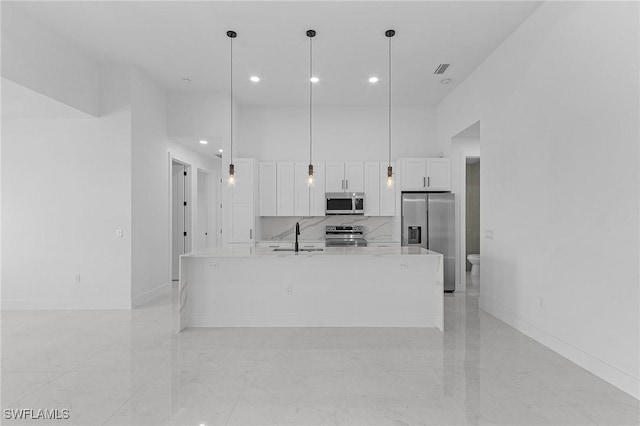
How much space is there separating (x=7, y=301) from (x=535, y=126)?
703cm

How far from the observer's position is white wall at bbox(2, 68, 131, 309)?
5055 mm

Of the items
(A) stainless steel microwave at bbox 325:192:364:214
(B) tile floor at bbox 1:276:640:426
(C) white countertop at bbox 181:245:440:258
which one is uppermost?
(A) stainless steel microwave at bbox 325:192:364:214

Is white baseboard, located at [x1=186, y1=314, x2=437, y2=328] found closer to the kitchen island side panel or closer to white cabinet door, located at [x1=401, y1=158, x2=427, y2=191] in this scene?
the kitchen island side panel

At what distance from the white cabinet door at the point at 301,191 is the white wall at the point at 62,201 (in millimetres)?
2693

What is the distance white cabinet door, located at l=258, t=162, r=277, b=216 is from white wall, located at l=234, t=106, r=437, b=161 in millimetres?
448

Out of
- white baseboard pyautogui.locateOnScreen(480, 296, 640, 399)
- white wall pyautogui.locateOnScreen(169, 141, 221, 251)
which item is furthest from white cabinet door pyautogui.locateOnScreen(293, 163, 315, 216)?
white baseboard pyautogui.locateOnScreen(480, 296, 640, 399)

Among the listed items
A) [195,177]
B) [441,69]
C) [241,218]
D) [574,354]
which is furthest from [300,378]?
[195,177]

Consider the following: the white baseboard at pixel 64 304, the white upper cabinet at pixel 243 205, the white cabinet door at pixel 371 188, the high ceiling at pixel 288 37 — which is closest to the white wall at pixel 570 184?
the high ceiling at pixel 288 37

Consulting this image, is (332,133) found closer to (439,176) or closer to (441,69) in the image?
(439,176)

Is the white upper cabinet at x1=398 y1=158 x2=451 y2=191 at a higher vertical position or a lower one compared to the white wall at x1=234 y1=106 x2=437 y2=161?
lower

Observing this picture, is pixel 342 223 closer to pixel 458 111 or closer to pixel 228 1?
pixel 458 111

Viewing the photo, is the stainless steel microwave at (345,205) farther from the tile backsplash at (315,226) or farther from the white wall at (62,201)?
the white wall at (62,201)

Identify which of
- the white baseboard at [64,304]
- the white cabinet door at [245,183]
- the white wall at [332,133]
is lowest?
the white baseboard at [64,304]

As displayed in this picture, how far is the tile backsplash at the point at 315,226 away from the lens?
6.94 metres
